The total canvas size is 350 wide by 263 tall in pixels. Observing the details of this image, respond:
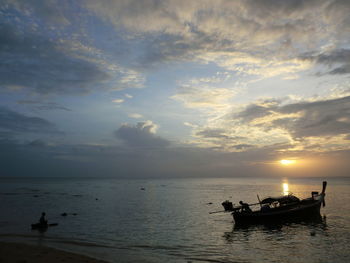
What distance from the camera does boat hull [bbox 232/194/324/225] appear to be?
3919 cm

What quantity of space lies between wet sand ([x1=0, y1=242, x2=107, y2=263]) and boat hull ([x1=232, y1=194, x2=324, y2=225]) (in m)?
24.5

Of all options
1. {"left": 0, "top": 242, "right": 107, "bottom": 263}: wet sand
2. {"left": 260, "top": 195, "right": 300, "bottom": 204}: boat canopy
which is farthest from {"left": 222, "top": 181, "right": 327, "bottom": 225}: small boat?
{"left": 0, "top": 242, "right": 107, "bottom": 263}: wet sand

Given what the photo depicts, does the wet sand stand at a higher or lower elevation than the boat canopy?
lower

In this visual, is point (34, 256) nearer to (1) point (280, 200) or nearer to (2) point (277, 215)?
(2) point (277, 215)

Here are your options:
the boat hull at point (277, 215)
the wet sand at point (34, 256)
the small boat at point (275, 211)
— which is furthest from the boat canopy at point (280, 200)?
the wet sand at point (34, 256)

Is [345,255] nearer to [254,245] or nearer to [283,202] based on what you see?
[254,245]

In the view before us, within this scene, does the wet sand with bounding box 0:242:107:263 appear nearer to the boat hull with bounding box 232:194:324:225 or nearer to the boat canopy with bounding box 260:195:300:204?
the boat hull with bounding box 232:194:324:225

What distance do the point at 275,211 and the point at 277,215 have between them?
620mm

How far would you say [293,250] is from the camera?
26.6 metres

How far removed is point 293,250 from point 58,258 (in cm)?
2172

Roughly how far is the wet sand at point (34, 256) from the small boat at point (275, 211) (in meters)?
22.7

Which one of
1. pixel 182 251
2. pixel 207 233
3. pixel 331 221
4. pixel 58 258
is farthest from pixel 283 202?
pixel 58 258

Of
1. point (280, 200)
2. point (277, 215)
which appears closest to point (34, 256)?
point (277, 215)

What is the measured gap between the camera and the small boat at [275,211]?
128 feet
